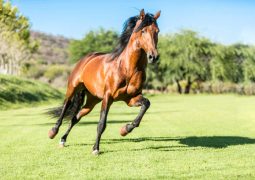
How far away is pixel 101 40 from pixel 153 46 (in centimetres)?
9550

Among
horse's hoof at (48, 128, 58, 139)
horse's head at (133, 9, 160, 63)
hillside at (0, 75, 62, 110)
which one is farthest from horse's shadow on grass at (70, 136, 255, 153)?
hillside at (0, 75, 62, 110)

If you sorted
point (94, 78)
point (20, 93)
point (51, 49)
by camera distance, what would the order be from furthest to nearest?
point (51, 49)
point (20, 93)
point (94, 78)

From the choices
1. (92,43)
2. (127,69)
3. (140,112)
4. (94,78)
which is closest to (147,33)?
(127,69)

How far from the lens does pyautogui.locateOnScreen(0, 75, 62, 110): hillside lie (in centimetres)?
3684

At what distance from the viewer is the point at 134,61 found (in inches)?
423

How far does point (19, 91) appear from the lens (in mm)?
40469

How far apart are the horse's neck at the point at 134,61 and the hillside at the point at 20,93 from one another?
955 inches

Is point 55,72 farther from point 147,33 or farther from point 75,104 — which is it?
point 147,33

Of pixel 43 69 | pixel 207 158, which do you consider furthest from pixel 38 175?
pixel 43 69

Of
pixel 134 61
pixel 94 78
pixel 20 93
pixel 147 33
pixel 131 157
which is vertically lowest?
pixel 20 93

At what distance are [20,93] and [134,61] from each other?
30.7 meters

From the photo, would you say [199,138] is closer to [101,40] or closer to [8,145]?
[8,145]

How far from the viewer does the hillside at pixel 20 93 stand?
36844 millimetres

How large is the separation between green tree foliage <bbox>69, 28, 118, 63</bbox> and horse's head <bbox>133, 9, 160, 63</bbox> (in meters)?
92.8
